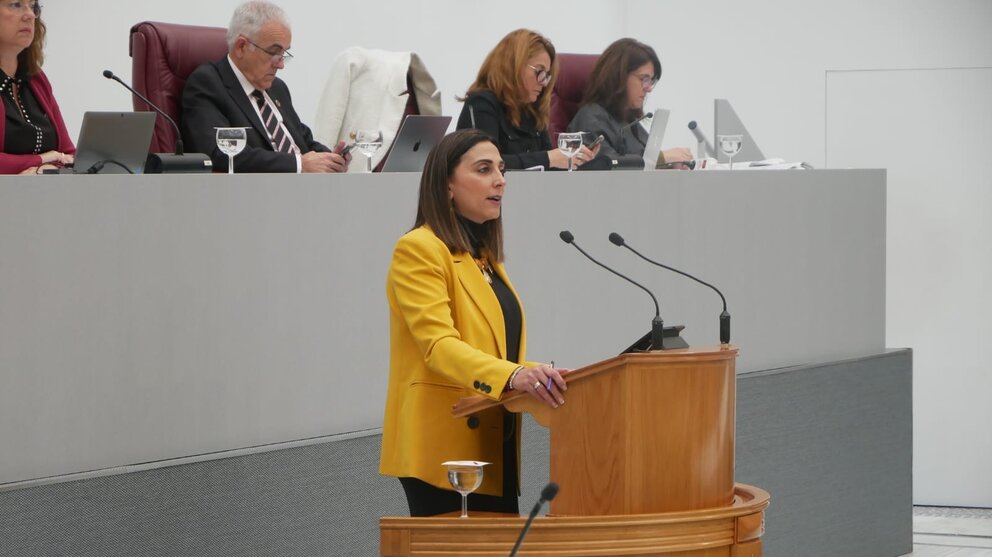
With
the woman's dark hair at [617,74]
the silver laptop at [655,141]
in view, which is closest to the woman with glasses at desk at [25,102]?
the silver laptop at [655,141]

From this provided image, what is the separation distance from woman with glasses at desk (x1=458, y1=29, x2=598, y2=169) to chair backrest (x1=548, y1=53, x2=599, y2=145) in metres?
0.66

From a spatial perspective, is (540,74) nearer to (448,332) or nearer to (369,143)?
(369,143)

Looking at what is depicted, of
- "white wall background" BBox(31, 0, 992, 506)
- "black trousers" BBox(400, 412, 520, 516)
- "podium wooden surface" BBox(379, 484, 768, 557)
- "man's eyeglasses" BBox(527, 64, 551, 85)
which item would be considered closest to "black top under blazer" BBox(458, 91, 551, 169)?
"man's eyeglasses" BBox(527, 64, 551, 85)

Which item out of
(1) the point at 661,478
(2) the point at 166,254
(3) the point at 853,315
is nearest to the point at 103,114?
(2) the point at 166,254

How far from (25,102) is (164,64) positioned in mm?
603

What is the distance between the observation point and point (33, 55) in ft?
11.7

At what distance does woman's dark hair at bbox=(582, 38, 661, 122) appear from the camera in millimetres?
5211

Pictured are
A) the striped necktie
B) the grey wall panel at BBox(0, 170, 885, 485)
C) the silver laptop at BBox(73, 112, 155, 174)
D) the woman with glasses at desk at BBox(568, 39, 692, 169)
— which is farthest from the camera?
the woman with glasses at desk at BBox(568, 39, 692, 169)

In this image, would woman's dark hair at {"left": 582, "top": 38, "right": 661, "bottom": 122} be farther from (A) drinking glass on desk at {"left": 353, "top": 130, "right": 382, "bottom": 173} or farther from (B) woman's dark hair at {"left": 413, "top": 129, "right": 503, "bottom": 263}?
(B) woman's dark hair at {"left": 413, "top": 129, "right": 503, "bottom": 263}

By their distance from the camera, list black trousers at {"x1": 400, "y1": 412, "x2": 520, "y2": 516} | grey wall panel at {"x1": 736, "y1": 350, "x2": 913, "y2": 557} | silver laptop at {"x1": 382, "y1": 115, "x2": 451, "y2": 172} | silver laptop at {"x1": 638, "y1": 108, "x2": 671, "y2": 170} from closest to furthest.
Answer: black trousers at {"x1": 400, "y1": 412, "x2": 520, "y2": 516} → silver laptop at {"x1": 382, "y1": 115, "x2": 451, "y2": 172} → grey wall panel at {"x1": 736, "y1": 350, "x2": 913, "y2": 557} → silver laptop at {"x1": 638, "y1": 108, "x2": 671, "y2": 170}

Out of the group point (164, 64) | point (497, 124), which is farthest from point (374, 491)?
point (497, 124)

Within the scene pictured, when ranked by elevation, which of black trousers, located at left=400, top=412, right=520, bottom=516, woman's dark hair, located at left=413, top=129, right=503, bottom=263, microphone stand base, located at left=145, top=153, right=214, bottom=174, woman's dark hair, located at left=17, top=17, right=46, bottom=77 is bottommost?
A: black trousers, located at left=400, top=412, right=520, bottom=516

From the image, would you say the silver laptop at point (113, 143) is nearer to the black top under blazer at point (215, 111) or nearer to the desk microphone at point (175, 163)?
the desk microphone at point (175, 163)

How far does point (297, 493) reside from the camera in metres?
3.37
